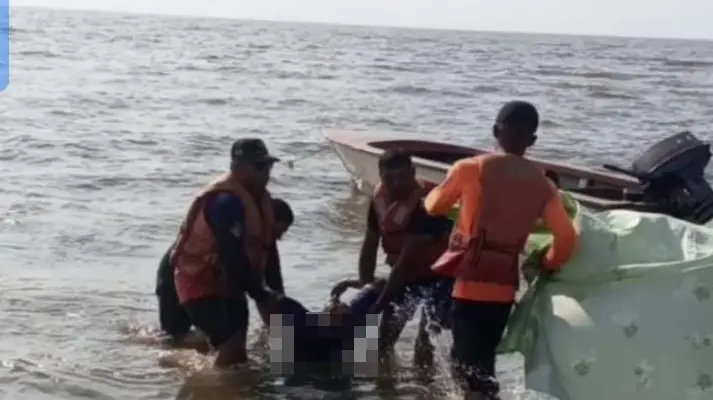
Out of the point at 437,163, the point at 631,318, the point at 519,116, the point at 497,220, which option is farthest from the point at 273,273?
the point at 437,163

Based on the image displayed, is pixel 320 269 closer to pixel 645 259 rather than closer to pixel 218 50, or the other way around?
pixel 645 259

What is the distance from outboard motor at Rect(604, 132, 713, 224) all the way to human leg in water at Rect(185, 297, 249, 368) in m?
2.40

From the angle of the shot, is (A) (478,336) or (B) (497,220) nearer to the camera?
(B) (497,220)

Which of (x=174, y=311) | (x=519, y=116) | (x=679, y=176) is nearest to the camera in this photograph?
(x=519, y=116)

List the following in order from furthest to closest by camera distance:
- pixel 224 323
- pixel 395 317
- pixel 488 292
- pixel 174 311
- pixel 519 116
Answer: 1. pixel 174 311
2. pixel 395 317
3. pixel 224 323
4. pixel 488 292
5. pixel 519 116

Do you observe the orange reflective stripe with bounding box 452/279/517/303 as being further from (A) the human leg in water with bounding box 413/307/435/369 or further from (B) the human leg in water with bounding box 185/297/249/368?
(A) the human leg in water with bounding box 413/307/435/369

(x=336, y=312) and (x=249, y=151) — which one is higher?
(x=249, y=151)

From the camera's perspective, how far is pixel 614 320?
5.16 metres

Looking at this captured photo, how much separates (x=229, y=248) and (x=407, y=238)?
957 mm

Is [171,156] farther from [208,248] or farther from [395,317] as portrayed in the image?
[208,248]

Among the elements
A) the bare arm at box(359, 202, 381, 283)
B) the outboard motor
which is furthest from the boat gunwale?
the bare arm at box(359, 202, 381, 283)

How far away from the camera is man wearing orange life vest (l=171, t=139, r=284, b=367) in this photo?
6.09m

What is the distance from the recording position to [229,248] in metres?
6.06

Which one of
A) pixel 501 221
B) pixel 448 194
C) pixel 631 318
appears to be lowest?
pixel 631 318
